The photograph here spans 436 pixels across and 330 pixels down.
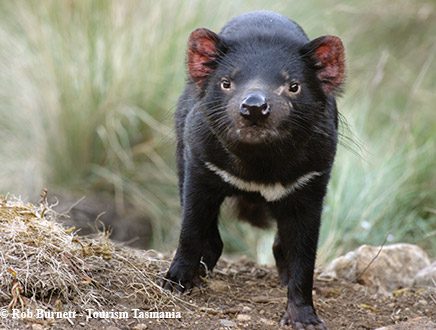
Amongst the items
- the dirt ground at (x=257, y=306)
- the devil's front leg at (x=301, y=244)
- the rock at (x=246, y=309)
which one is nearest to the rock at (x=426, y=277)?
Answer: the dirt ground at (x=257, y=306)

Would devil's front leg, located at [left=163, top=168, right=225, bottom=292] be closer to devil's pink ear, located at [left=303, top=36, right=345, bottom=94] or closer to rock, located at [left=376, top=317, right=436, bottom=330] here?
devil's pink ear, located at [left=303, top=36, right=345, bottom=94]

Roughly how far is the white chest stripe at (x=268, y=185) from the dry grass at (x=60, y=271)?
1.87ft

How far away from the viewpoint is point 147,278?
4.05 m

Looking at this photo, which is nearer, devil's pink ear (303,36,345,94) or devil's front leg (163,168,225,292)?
devil's pink ear (303,36,345,94)

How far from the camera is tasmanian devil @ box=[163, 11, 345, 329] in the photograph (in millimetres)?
3639

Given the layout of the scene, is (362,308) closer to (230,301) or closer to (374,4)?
(230,301)

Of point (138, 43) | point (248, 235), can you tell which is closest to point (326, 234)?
point (248, 235)

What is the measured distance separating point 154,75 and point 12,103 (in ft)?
3.98

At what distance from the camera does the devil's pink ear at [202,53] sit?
3.89 meters

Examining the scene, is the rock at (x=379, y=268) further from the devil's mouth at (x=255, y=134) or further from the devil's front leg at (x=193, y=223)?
the devil's mouth at (x=255, y=134)

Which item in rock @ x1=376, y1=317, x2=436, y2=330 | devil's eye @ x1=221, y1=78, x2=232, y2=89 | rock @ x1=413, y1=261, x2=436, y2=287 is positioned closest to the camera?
rock @ x1=376, y1=317, x2=436, y2=330

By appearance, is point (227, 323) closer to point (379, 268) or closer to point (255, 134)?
point (255, 134)

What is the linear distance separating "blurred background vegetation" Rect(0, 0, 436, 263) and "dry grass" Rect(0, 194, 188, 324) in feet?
9.30

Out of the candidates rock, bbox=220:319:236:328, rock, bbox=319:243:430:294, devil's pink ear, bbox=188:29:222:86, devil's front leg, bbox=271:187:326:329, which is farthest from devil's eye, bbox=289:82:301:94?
rock, bbox=319:243:430:294
